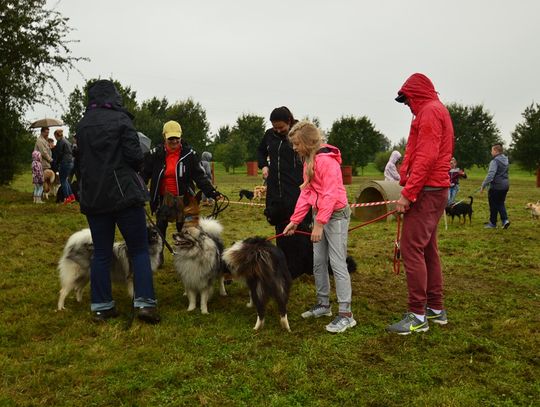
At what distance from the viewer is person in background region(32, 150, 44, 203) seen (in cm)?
1309

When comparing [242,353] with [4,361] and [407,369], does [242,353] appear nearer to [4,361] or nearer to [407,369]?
[407,369]

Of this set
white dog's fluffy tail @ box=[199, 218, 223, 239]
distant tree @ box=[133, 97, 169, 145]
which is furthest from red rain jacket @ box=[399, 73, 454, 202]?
distant tree @ box=[133, 97, 169, 145]

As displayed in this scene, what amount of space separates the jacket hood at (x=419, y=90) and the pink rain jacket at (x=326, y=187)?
82 centimetres

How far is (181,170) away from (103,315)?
1930 millimetres

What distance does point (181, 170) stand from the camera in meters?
5.39

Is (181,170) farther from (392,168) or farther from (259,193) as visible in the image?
(259,193)

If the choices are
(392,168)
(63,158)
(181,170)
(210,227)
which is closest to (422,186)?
(210,227)

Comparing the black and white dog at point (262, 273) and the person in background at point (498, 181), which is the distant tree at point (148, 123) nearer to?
the person in background at point (498, 181)

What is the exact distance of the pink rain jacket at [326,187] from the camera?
3914 millimetres

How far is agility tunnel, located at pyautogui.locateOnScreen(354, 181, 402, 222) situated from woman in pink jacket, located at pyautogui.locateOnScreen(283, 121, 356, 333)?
22.7ft

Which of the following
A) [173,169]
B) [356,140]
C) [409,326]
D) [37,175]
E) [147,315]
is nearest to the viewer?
[409,326]

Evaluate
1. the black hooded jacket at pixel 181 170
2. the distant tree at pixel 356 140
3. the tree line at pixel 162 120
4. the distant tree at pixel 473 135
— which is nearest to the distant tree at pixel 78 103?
the tree line at pixel 162 120

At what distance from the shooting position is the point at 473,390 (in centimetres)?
306

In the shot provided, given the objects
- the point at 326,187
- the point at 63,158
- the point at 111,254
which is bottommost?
the point at 111,254
